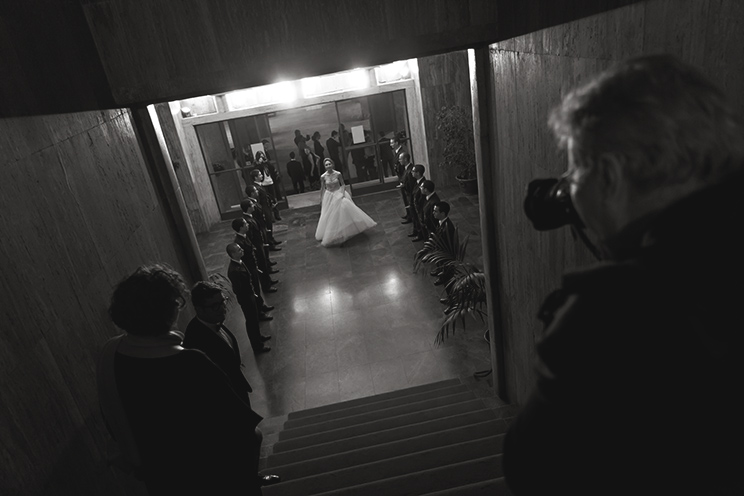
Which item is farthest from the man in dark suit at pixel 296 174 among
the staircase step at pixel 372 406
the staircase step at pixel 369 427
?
the staircase step at pixel 369 427

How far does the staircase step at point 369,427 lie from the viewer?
4459 millimetres

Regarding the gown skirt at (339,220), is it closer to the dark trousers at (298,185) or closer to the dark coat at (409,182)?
the dark coat at (409,182)

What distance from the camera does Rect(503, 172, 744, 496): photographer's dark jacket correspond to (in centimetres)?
78

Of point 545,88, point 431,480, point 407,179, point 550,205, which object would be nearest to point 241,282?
point 431,480

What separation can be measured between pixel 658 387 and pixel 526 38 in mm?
2685

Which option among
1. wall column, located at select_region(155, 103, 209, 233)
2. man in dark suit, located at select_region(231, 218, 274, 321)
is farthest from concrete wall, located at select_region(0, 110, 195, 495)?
wall column, located at select_region(155, 103, 209, 233)

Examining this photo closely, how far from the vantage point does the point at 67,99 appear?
323cm

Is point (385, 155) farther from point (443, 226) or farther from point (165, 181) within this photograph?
point (165, 181)

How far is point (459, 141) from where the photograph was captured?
38.2 ft

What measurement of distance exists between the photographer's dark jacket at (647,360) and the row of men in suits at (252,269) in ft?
20.0

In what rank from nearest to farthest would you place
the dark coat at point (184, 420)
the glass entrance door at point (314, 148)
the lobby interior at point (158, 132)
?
the lobby interior at point (158, 132), the dark coat at point (184, 420), the glass entrance door at point (314, 148)

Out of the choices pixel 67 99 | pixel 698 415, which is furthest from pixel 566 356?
pixel 67 99

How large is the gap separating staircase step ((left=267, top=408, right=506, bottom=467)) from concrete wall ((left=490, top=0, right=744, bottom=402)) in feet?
2.24

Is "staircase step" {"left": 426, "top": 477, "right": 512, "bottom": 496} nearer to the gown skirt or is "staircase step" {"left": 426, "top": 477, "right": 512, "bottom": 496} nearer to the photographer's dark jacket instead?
the photographer's dark jacket
